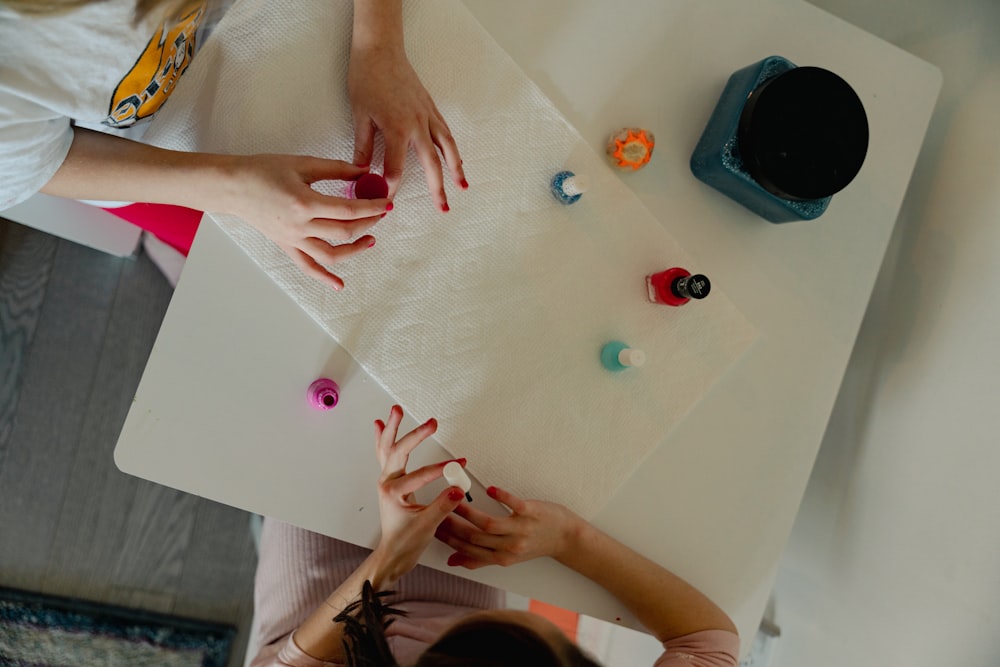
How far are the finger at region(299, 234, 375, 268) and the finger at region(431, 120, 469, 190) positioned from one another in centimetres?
11

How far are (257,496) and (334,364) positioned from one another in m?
0.15

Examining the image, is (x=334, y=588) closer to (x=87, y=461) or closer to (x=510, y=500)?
(x=510, y=500)

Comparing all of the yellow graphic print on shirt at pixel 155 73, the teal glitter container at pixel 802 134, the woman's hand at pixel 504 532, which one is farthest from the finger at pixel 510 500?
the yellow graphic print on shirt at pixel 155 73

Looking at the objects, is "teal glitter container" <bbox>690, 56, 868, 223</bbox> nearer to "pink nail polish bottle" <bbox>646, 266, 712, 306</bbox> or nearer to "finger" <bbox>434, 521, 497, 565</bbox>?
"pink nail polish bottle" <bbox>646, 266, 712, 306</bbox>

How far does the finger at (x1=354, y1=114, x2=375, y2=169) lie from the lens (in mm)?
635

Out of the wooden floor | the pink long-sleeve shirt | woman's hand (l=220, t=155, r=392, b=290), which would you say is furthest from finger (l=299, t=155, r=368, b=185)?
the wooden floor

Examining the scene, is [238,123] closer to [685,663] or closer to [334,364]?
[334,364]

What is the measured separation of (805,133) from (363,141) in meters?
0.45

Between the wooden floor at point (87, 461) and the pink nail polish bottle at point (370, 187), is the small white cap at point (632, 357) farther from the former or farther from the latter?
the wooden floor at point (87, 461)

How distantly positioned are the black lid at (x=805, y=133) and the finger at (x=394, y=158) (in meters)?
0.36

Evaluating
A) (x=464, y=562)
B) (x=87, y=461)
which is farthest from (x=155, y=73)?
(x=87, y=461)

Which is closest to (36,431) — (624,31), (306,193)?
(306,193)

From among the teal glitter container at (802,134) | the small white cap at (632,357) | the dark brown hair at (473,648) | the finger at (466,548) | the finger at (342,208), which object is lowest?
the dark brown hair at (473,648)

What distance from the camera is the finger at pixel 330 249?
0.60 meters
